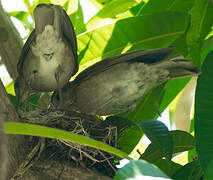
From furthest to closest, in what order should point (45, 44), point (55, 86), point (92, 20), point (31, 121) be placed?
point (92, 20)
point (55, 86)
point (45, 44)
point (31, 121)

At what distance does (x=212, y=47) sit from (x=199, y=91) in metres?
1.32

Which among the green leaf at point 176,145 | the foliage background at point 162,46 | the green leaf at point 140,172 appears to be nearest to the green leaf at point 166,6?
the foliage background at point 162,46

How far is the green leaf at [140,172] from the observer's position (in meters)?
0.96

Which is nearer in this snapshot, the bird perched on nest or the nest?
the nest

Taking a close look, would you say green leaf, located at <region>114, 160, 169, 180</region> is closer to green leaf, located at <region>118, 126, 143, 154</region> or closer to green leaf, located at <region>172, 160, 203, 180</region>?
green leaf, located at <region>172, 160, 203, 180</region>

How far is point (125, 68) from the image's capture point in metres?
2.82

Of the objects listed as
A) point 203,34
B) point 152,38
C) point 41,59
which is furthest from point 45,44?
point 203,34

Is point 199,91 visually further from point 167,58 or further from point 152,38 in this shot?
point 152,38

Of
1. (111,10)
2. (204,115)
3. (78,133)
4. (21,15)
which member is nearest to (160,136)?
(204,115)

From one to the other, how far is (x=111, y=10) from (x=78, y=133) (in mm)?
1265

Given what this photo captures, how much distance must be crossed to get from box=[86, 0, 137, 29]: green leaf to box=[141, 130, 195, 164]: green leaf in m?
1.29

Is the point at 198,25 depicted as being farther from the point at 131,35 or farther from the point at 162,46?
the point at 131,35

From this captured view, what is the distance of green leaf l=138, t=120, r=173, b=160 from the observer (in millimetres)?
1964

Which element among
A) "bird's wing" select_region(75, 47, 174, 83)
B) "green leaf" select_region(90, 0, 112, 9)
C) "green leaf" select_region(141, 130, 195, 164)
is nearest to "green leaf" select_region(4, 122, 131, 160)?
"green leaf" select_region(141, 130, 195, 164)
